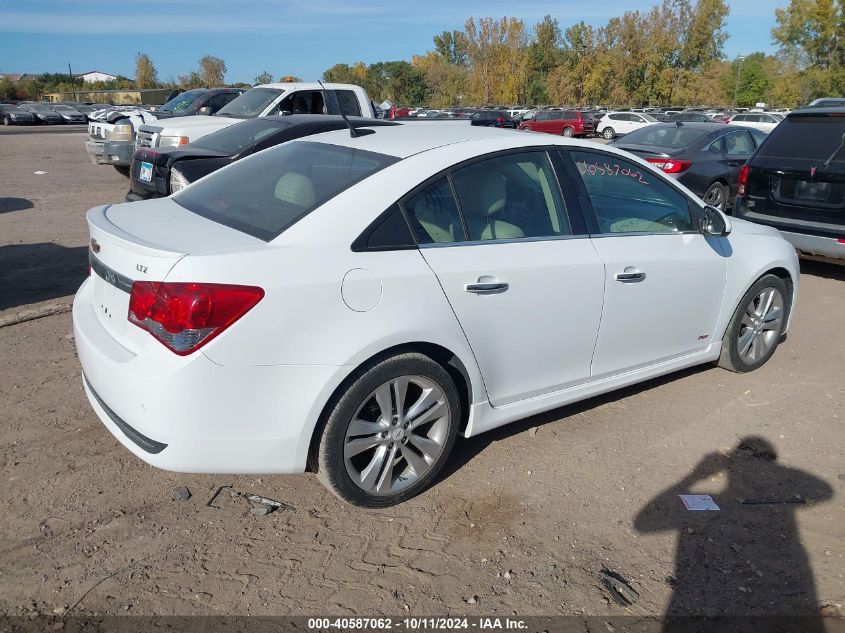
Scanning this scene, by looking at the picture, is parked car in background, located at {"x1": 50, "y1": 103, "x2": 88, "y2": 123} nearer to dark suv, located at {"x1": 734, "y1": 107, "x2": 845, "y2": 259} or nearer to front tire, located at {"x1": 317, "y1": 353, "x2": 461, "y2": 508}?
dark suv, located at {"x1": 734, "y1": 107, "x2": 845, "y2": 259}

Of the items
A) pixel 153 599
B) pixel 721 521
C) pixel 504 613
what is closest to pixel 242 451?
pixel 153 599

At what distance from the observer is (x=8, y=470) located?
3574 millimetres

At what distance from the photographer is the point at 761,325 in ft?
17.0

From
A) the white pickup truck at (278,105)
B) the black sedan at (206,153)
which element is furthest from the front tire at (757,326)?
the white pickup truck at (278,105)

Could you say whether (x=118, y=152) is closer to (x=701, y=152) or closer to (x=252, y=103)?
(x=252, y=103)

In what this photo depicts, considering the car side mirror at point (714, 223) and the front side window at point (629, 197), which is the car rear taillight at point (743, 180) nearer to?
the car side mirror at point (714, 223)

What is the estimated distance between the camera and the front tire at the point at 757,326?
16.2 feet

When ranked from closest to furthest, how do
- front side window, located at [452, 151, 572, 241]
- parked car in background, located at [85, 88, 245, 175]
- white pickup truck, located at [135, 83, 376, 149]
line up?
front side window, located at [452, 151, 572, 241], white pickup truck, located at [135, 83, 376, 149], parked car in background, located at [85, 88, 245, 175]

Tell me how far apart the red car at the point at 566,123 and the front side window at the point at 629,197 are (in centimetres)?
3551

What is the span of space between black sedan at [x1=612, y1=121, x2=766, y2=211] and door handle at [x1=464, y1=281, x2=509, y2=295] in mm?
8174

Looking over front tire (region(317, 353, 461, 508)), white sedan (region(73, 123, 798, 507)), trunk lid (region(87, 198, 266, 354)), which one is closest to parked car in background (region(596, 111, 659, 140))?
white sedan (region(73, 123, 798, 507))

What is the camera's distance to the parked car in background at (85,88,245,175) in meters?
13.8

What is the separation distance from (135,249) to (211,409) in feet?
2.43

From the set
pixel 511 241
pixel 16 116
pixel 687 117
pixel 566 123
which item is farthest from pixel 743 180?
pixel 16 116
